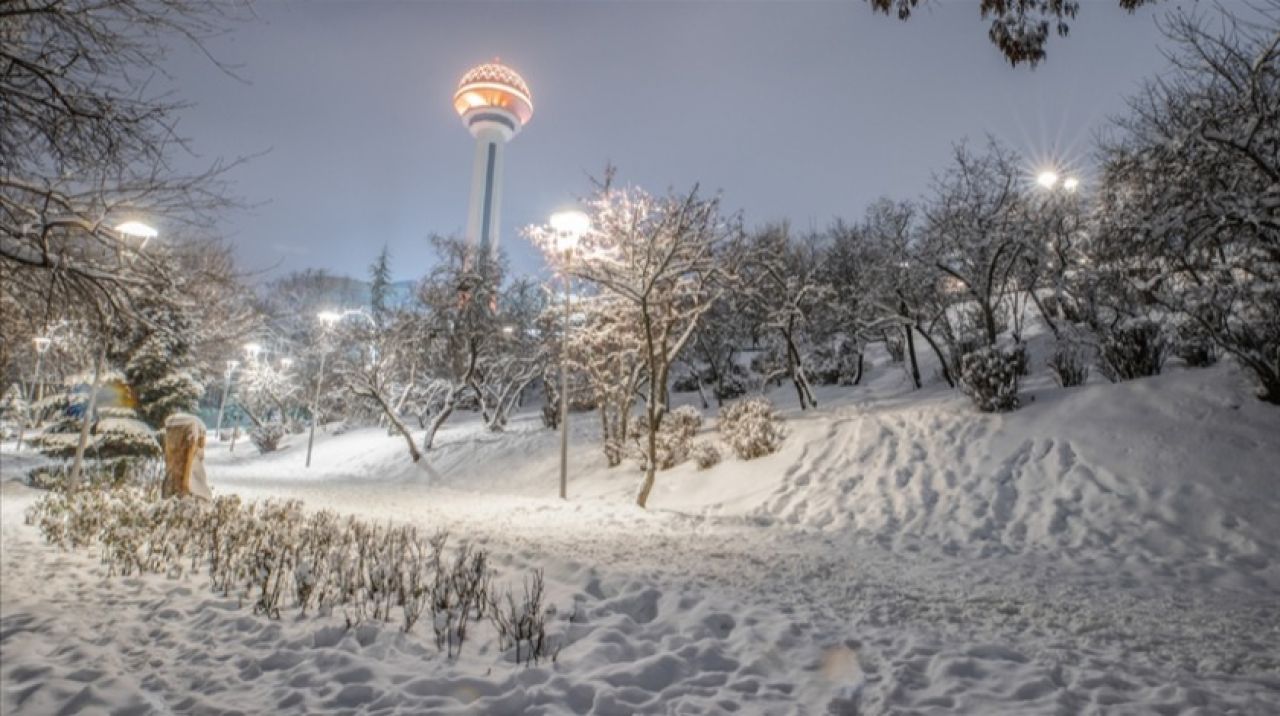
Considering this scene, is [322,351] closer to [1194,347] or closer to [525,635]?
[525,635]

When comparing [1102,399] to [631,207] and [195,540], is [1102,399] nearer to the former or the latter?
[631,207]

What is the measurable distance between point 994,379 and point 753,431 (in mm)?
4827

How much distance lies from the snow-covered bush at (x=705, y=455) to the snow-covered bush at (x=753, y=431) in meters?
0.45

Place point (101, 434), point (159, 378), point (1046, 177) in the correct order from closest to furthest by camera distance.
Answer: point (1046, 177) → point (101, 434) → point (159, 378)

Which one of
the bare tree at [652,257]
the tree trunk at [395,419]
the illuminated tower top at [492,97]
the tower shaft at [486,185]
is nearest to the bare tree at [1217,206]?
the bare tree at [652,257]

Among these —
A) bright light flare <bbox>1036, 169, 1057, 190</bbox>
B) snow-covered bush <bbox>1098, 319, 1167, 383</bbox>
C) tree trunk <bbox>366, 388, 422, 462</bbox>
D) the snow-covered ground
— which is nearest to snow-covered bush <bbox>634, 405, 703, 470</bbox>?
the snow-covered ground

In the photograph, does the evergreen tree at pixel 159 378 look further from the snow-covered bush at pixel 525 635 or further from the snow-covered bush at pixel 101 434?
the snow-covered bush at pixel 525 635

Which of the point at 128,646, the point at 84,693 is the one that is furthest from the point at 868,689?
the point at 128,646

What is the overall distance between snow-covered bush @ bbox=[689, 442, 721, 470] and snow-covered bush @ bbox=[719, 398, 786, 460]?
17.6 inches

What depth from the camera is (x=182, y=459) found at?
10.8 meters

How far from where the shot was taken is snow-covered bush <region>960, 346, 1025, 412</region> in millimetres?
10891

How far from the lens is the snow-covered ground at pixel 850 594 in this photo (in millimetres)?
3395

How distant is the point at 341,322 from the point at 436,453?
35.3ft

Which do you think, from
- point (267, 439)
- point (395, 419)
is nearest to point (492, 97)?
point (267, 439)
